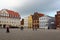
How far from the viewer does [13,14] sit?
479 ft

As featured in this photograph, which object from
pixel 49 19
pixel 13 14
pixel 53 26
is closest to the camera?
pixel 53 26

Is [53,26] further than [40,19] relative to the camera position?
No

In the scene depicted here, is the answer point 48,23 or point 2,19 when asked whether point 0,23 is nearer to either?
point 2,19

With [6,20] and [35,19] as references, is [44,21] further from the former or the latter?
[6,20]

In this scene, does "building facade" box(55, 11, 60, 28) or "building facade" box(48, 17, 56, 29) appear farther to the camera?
"building facade" box(48, 17, 56, 29)

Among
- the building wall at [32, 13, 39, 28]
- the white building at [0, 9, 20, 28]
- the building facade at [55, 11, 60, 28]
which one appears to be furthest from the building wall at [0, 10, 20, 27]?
the building facade at [55, 11, 60, 28]

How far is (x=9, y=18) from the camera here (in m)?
140

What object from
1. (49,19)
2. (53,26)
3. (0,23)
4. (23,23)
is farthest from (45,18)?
(0,23)

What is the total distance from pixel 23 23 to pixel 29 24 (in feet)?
26.9

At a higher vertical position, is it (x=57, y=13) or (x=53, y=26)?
(x=57, y=13)

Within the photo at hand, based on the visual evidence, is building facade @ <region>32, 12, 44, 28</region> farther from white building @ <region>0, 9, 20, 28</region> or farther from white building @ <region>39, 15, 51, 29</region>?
white building @ <region>0, 9, 20, 28</region>

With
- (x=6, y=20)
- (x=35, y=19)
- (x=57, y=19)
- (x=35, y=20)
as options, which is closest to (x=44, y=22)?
(x=35, y=20)

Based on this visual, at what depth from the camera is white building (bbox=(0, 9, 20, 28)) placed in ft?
446

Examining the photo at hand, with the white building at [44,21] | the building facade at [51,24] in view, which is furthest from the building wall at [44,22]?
the building facade at [51,24]
